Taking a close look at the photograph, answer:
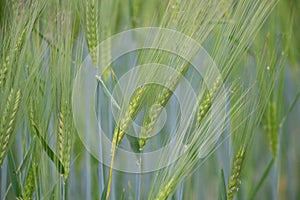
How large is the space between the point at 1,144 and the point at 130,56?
0.34 m

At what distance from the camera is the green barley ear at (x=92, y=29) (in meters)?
0.79

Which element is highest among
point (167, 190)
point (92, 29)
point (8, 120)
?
point (92, 29)

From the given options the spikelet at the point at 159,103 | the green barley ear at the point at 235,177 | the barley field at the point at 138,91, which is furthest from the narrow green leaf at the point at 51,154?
the green barley ear at the point at 235,177

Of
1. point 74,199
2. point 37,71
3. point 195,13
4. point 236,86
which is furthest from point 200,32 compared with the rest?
point 74,199

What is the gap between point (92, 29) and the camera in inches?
31.0

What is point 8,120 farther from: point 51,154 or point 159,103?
point 159,103

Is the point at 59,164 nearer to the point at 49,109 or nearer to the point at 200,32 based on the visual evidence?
the point at 49,109

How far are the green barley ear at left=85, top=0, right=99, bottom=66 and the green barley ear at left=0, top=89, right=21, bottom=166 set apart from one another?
131 millimetres

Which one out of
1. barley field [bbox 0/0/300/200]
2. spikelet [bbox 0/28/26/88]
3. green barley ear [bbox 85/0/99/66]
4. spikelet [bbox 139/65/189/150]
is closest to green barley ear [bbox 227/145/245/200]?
barley field [bbox 0/0/300/200]

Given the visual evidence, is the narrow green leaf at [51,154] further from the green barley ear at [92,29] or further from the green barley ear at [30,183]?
the green barley ear at [92,29]

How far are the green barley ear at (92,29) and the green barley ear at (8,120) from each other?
0.43ft

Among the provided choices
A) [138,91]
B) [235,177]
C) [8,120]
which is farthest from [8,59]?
[235,177]

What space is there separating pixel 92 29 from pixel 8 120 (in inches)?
7.2

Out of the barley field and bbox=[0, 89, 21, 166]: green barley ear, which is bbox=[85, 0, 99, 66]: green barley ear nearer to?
the barley field
